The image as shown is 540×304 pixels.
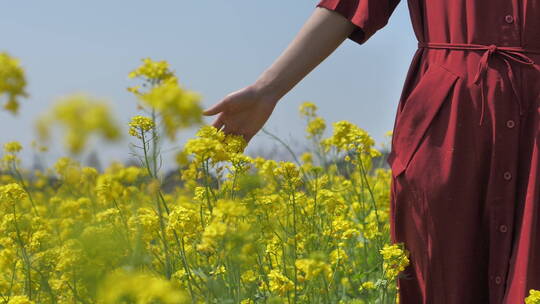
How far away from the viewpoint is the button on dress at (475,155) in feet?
5.91

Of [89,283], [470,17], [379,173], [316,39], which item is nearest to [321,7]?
[316,39]

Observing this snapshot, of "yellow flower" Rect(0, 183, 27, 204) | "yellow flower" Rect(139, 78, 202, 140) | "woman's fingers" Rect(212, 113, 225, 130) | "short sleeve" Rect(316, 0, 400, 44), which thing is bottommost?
"yellow flower" Rect(139, 78, 202, 140)

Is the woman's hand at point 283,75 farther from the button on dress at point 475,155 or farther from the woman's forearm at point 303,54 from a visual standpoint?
the button on dress at point 475,155

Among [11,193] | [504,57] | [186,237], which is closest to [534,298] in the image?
[504,57]

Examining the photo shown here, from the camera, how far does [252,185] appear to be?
7.00ft

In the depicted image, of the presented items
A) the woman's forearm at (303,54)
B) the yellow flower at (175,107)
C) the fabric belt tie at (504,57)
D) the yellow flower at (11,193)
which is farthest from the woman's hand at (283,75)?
the yellow flower at (11,193)

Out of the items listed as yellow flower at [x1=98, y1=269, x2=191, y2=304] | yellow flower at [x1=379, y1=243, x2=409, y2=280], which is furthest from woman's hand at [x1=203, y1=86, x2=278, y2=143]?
yellow flower at [x1=98, y1=269, x2=191, y2=304]

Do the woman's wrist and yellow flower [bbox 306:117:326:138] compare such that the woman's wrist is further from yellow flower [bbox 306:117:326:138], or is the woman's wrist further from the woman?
yellow flower [bbox 306:117:326:138]

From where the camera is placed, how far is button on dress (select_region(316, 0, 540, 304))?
180cm

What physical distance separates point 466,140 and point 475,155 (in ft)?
0.14

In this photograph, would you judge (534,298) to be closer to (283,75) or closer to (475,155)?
(475,155)

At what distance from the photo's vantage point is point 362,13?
6.52ft

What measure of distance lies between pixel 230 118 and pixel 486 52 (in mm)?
647

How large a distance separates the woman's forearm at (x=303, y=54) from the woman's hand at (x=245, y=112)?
2 cm
